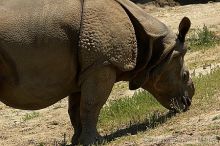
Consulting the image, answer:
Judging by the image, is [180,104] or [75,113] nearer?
[75,113]

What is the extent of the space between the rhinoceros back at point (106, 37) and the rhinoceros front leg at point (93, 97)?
15cm

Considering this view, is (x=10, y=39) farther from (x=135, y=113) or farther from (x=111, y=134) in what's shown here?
(x=135, y=113)

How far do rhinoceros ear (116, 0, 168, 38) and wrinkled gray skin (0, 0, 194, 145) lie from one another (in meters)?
0.02

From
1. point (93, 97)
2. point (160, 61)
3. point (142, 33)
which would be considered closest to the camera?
point (93, 97)

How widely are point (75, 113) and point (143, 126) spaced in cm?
99

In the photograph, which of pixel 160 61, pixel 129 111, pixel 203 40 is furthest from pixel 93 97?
pixel 203 40

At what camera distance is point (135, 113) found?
12430mm

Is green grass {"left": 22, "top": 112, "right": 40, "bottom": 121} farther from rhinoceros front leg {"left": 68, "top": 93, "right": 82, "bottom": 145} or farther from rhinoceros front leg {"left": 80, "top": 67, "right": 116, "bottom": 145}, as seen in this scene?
rhinoceros front leg {"left": 80, "top": 67, "right": 116, "bottom": 145}

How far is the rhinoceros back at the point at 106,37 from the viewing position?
33.2 ft

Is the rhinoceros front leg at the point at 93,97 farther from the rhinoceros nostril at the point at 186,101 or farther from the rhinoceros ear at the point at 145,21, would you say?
the rhinoceros nostril at the point at 186,101

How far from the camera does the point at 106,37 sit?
10.2 meters

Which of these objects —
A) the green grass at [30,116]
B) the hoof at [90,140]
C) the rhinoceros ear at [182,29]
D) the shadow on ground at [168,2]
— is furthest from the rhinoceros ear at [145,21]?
the shadow on ground at [168,2]

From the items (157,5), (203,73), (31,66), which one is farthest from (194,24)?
(31,66)

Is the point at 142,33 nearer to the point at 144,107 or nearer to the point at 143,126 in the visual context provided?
the point at 143,126
